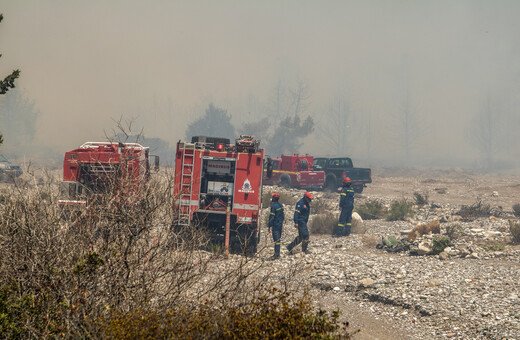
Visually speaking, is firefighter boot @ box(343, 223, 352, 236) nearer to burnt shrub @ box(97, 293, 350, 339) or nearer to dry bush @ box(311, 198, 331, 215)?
dry bush @ box(311, 198, 331, 215)

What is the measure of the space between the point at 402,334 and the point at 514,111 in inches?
3937

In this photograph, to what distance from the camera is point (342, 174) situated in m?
24.4

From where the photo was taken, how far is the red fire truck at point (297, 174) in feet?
79.0

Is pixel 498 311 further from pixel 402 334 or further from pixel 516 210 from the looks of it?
pixel 516 210

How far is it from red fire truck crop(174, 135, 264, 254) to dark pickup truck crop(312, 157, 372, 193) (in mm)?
13270

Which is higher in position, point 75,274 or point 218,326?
point 75,274

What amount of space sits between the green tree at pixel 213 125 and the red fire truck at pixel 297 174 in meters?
45.6

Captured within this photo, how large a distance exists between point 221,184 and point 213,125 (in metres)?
60.0

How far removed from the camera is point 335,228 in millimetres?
14602

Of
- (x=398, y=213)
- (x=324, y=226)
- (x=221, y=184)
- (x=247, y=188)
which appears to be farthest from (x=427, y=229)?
(x=221, y=184)

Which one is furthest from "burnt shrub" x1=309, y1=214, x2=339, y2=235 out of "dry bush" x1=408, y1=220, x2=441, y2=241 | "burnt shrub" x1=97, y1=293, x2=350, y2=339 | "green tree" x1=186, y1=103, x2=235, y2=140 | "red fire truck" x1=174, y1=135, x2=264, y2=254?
"green tree" x1=186, y1=103, x2=235, y2=140

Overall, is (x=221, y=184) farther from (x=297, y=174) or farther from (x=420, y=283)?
(x=297, y=174)

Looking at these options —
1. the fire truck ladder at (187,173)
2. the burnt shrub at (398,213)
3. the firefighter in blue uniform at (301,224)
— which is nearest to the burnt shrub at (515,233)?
the burnt shrub at (398,213)

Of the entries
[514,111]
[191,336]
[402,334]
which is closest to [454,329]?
[402,334]
